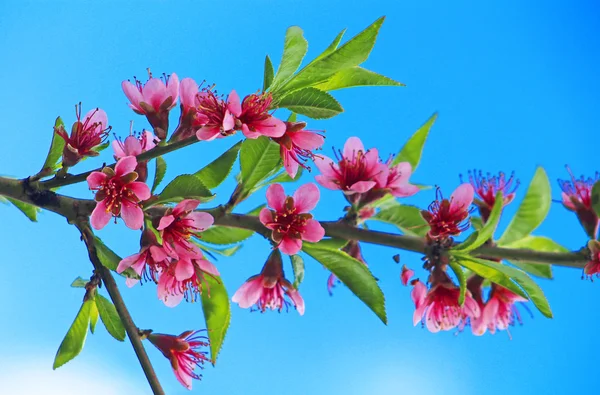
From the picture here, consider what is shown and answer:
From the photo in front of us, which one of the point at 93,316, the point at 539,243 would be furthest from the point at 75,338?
the point at 539,243

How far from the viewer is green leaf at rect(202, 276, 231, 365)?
4.58 ft

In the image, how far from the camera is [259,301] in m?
1.54

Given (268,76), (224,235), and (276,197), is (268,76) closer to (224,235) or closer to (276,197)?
(276,197)

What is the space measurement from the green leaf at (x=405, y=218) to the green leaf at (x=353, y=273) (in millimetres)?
252

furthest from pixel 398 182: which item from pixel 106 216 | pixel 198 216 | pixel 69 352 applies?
pixel 69 352

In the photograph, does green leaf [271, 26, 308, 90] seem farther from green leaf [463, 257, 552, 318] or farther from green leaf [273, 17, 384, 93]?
green leaf [463, 257, 552, 318]

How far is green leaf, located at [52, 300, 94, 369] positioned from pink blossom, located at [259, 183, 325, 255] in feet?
1.73

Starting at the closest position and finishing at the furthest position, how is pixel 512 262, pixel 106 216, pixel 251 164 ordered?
pixel 106 216, pixel 251 164, pixel 512 262

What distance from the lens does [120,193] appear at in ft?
4.24

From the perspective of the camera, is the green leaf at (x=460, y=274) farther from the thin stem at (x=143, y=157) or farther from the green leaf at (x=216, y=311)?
the thin stem at (x=143, y=157)

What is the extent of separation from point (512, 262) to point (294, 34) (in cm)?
74

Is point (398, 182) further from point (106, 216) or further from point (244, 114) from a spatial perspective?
point (106, 216)

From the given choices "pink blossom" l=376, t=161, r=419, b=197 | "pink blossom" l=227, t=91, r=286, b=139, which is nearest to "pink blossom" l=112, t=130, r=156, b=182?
"pink blossom" l=227, t=91, r=286, b=139

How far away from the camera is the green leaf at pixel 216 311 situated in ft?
4.58
